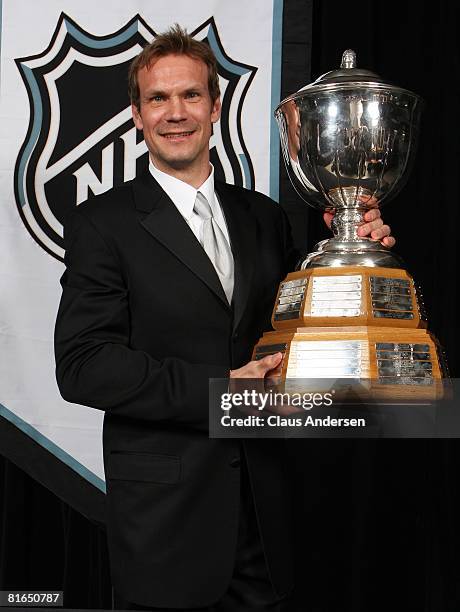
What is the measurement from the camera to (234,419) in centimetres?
138

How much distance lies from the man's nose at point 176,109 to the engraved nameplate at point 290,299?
12.6 inches

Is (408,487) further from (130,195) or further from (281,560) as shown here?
(130,195)

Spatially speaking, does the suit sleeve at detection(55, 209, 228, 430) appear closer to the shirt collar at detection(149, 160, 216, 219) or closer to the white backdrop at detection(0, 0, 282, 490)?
the shirt collar at detection(149, 160, 216, 219)

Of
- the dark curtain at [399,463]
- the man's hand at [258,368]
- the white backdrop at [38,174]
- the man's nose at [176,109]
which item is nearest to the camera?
the man's hand at [258,368]

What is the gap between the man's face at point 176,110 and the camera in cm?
160

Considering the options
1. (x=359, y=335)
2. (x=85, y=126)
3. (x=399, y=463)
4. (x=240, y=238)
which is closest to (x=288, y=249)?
(x=240, y=238)

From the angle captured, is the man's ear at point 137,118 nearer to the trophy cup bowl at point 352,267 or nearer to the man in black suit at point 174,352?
the man in black suit at point 174,352

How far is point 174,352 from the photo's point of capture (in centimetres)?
155

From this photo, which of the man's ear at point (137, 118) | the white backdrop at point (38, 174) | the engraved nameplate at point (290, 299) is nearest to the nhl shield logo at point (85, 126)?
the white backdrop at point (38, 174)

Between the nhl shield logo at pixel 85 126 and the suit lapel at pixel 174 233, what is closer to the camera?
the suit lapel at pixel 174 233

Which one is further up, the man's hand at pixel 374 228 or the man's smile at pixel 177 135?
the man's smile at pixel 177 135

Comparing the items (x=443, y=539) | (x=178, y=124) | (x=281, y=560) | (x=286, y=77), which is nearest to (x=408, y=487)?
(x=443, y=539)

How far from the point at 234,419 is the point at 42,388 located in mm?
899

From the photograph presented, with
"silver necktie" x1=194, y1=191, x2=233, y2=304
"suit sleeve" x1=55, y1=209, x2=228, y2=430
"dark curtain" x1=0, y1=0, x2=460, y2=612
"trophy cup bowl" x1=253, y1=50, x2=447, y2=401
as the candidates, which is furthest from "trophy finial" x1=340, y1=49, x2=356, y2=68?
"dark curtain" x1=0, y1=0, x2=460, y2=612
